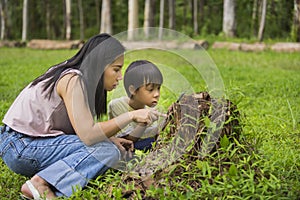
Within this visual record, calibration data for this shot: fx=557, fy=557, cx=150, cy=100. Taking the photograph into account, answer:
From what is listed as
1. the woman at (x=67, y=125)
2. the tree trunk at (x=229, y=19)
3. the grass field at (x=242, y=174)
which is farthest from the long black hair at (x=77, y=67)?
the tree trunk at (x=229, y=19)

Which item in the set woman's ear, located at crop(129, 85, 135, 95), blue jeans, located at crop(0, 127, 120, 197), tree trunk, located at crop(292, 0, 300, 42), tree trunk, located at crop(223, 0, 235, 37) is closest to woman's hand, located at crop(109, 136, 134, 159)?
blue jeans, located at crop(0, 127, 120, 197)

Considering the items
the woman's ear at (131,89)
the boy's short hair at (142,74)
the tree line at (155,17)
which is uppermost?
the boy's short hair at (142,74)

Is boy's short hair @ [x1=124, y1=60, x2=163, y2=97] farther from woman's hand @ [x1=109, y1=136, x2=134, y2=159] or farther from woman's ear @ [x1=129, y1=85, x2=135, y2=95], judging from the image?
woman's hand @ [x1=109, y1=136, x2=134, y2=159]

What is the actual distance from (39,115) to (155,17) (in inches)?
1079

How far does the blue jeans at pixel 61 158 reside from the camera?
315 centimetres

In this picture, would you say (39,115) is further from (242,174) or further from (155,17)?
(155,17)

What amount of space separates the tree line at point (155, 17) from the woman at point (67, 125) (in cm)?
1030

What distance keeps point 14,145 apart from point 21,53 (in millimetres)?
11213

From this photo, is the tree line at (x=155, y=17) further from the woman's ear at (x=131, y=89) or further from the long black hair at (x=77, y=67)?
the long black hair at (x=77, y=67)

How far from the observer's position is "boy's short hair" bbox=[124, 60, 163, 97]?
344 cm

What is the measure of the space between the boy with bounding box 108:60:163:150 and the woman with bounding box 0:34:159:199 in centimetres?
26

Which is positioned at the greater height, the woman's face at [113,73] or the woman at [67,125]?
the woman's face at [113,73]

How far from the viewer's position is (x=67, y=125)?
10.9 ft

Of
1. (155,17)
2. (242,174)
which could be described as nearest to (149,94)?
(242,174)
